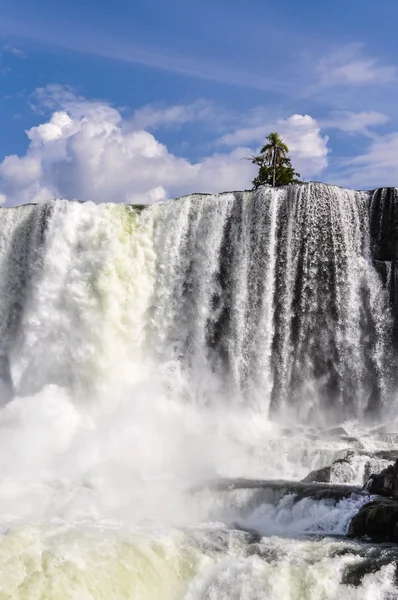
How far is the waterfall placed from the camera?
2314 centimetres

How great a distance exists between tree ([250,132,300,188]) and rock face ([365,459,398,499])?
23.4 meters

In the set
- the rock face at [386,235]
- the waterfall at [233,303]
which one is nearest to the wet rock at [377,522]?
the waterfall at [233,303]

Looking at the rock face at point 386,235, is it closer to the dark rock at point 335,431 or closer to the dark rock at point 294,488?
the dark rock at point 335,431

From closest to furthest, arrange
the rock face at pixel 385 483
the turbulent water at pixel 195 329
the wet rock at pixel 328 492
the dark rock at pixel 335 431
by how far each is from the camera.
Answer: the rock face at pixel 385 483
the wet rock at pixel 328 492
the turbulent water at pixel 195 329
the dark rock at pixel 335 431

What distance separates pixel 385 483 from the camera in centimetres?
1400

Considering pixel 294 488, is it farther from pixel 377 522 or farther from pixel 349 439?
pixel 349 439

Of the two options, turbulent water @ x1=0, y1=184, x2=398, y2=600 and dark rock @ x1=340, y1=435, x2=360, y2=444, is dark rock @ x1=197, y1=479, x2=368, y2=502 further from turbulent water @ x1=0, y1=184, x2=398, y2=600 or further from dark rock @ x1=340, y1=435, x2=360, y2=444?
dark rock @ x1=340, y1=435, x2=360, y2=444

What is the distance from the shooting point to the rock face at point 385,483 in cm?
1355

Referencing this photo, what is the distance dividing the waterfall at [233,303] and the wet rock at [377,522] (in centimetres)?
1017

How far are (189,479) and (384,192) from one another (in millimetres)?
11994

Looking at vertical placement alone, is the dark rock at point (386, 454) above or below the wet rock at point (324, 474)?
above

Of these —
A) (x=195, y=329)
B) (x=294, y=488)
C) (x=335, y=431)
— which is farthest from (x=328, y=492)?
(x=195, y=329)

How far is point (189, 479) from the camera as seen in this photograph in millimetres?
17281

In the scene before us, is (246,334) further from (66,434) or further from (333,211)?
(66,434)
